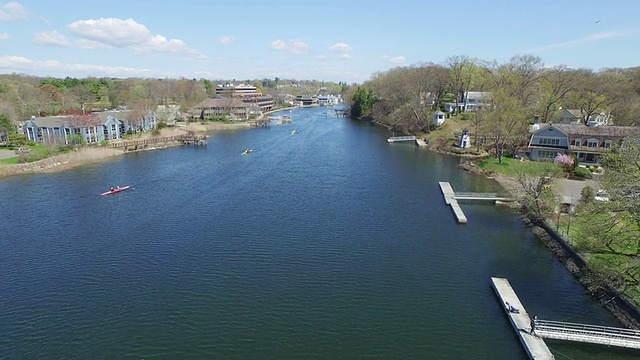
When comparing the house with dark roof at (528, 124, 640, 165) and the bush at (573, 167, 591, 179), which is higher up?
the house with dark roof at (528, 124, 640, 165)

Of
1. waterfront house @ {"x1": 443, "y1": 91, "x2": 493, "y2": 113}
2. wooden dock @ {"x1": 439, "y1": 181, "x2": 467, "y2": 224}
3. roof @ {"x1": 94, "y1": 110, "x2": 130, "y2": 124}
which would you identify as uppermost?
waterfront house @ {"x1": 443, "y1": 91, "x2": 493, "y2": 113}

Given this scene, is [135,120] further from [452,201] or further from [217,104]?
[452,201]

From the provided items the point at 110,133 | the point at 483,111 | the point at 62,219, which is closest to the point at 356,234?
the point at 62,219

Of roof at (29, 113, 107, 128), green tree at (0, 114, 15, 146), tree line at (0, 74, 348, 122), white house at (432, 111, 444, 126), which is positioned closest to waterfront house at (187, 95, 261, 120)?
tree line at (0, 74, 348, 122)

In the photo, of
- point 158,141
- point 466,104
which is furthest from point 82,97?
point 466,104

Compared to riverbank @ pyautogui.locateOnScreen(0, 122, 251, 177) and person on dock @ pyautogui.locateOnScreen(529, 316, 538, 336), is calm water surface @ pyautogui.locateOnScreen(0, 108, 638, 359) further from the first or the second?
riverbank @ pyautogui.locateOnScreen(0, 122, 251, 177)

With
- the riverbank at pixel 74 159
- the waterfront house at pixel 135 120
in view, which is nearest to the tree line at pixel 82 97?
the waterfront house at pixel 135 120

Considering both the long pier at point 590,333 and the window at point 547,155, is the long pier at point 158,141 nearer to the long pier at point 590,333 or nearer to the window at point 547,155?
the window at point 547,155
